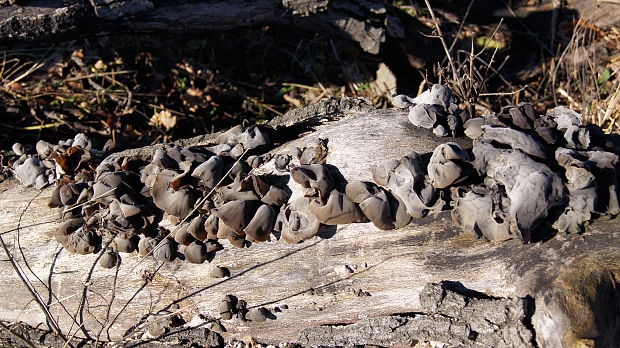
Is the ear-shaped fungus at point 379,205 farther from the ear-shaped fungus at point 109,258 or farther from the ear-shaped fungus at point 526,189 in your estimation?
the ear-shaped fungus at point 109,258

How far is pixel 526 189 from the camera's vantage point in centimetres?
175

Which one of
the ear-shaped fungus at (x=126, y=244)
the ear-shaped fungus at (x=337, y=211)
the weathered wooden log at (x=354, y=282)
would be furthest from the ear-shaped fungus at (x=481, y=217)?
the ear-shaped fungus at (x=126, y=244)

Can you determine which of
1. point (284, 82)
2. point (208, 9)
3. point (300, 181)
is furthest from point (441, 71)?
point (284, 82)

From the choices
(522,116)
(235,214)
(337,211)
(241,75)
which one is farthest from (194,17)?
(522,116)

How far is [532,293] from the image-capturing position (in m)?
1.83

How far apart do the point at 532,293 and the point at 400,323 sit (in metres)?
0.51

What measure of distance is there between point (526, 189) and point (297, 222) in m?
0.85

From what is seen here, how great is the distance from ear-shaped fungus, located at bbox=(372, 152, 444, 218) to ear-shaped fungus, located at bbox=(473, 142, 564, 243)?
0.25 metres

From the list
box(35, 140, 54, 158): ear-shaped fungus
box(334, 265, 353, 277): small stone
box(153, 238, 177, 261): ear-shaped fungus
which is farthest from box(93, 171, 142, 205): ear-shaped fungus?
box(334, 265, 353, 277): small stone

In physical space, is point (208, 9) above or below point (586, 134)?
above

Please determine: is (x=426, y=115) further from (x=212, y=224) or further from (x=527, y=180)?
(x=212, y=224)

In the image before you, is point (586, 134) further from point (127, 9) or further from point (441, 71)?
point (127, 9)

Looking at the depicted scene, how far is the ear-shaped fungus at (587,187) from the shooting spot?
1780 millimetres

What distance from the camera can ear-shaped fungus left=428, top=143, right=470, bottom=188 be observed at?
184 centimetres
